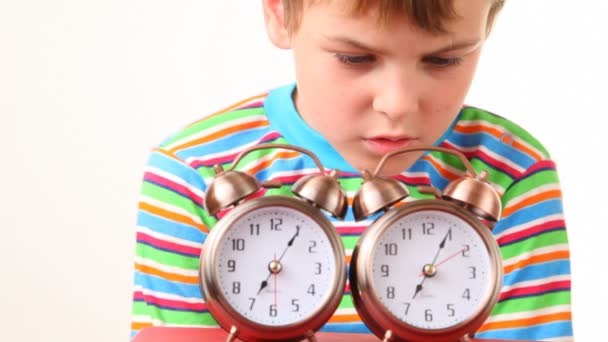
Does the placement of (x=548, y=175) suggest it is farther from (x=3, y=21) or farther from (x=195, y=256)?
(x=3, y=21)

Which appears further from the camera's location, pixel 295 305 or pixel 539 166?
pixel 539 166

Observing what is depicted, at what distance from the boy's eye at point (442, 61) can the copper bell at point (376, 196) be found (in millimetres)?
188

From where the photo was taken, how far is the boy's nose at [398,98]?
3.61ft

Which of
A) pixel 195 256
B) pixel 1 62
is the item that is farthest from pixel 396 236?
pixel 1 62

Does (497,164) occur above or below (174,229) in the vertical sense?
above

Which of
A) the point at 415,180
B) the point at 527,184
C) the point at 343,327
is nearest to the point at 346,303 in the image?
the point at 343,327

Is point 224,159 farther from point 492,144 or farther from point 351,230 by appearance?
point 492,144

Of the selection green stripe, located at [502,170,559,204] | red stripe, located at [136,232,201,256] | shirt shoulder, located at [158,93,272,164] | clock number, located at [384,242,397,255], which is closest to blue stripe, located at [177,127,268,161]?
shirt shoulder, located at [158,93,272,164]

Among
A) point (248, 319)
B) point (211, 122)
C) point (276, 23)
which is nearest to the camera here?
point (248, 319)

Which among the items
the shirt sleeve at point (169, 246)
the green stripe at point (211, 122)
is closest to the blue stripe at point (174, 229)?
the shirt sleeve at point (169, 246)

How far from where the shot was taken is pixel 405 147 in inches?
42.2

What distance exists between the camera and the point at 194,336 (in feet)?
3.57

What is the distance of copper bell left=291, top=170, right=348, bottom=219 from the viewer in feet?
3.38

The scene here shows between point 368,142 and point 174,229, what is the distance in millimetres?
325
